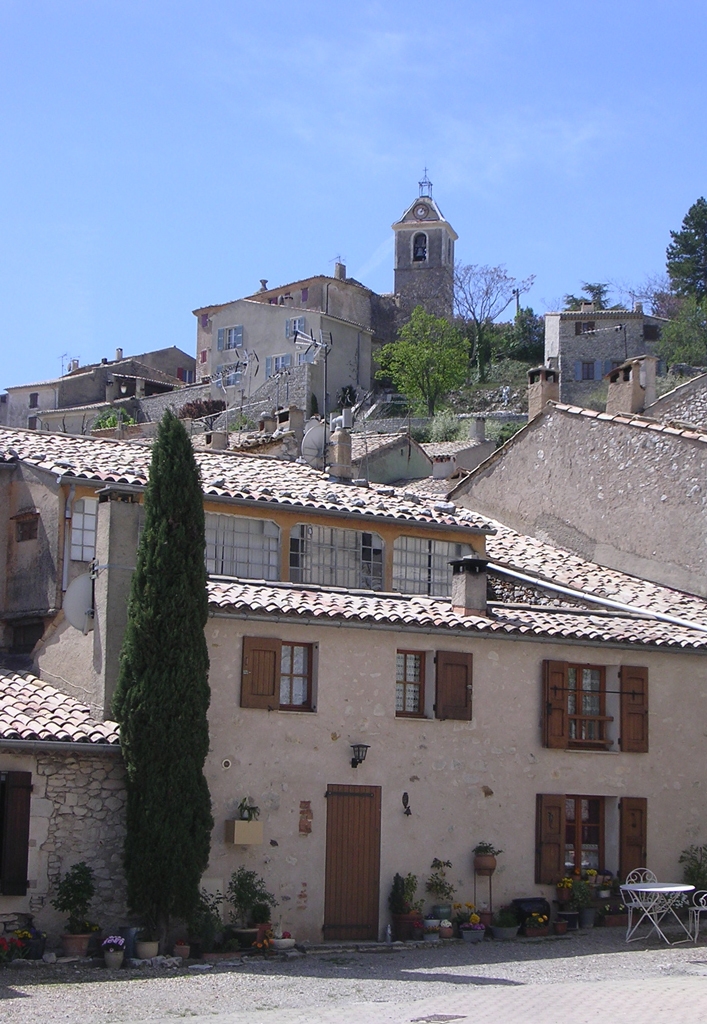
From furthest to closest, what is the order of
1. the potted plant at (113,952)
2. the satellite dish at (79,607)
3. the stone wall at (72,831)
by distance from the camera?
the satellite dish at (79,607) → the stone wall at (72,831) → the potted plant at (113,952)

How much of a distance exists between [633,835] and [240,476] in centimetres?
1009

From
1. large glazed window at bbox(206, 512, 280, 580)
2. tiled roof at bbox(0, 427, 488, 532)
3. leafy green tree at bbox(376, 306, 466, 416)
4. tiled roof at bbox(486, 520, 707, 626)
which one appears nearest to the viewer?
tiled roof at bbox(0, 427, 488, 532)

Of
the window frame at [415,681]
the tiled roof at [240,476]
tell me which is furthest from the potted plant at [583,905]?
the tiled roof at [240,476]

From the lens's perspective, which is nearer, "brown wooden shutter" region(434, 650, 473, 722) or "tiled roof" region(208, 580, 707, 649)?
"tiled roof" region(208, 580, 707, 649)

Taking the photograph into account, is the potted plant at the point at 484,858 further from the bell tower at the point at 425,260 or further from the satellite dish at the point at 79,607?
the bell tower at the point at 425,260

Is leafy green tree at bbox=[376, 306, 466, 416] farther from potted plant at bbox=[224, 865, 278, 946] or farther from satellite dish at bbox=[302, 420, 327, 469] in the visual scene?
potted plant at bbox=[224, 865, 278, 946]

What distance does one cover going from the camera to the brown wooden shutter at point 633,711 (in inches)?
853

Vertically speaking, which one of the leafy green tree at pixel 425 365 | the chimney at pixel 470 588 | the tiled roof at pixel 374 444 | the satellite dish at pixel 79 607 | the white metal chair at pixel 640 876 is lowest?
the white metal chair at pixel 640 876

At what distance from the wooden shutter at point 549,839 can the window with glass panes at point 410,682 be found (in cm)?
254

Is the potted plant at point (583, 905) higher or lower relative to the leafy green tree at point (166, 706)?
lower

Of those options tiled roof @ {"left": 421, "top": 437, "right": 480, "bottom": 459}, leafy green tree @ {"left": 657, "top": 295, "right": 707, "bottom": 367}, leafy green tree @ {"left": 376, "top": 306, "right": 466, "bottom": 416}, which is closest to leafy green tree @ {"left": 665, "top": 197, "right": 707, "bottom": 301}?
leafy green tree @ {"left": 657, "top": 295, "right": 707, "bottom": 367}

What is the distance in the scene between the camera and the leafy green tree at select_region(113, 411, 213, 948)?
17094mm

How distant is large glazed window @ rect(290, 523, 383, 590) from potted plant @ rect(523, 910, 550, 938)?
7064 mm

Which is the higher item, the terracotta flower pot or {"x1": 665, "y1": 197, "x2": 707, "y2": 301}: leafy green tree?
{"x1": 665, "y1": 197, "x2": 707, "y2": 301}: leafy green tree
